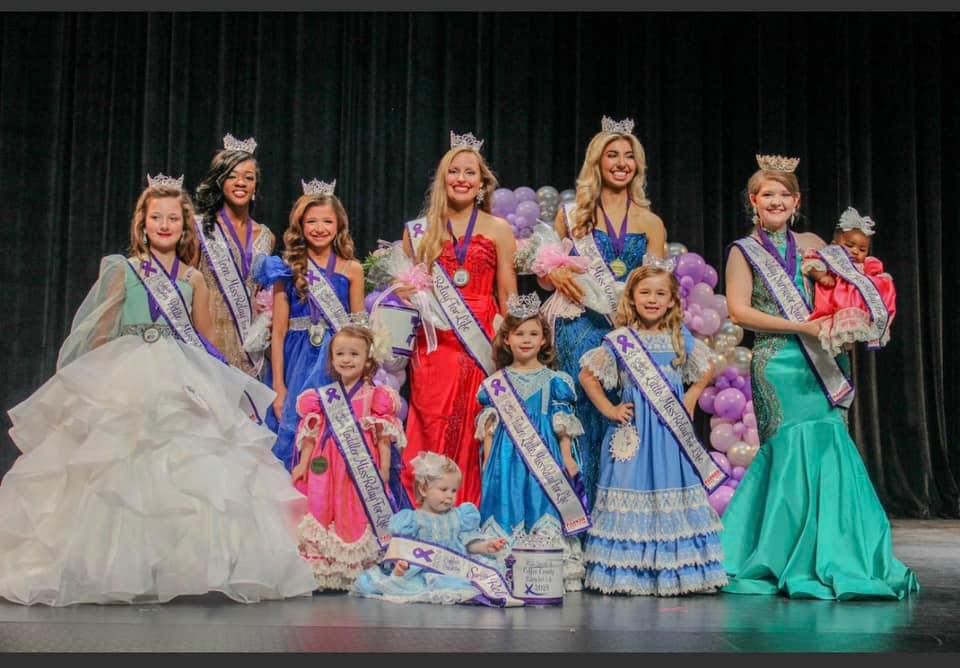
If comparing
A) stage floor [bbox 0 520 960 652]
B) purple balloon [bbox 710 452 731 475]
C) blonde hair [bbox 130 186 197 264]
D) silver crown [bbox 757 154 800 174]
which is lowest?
stage floor [bbox 0 520 960 652]

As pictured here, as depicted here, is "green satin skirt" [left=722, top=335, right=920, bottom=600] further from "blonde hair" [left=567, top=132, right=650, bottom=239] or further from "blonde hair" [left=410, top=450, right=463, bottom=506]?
"blonde hair" [left=410, top=450, right=463, bottom=506]

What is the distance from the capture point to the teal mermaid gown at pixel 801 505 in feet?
13.3

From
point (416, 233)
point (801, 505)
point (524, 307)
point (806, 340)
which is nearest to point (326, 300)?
point (416, 233)

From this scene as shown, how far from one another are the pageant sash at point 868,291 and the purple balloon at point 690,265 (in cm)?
234

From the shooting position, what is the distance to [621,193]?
4676 mm

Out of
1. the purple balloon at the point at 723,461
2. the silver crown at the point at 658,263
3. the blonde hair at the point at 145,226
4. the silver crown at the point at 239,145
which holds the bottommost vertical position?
the purple balloon at the point at 723,461

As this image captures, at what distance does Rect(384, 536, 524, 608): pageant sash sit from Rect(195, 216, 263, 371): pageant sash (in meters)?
1.32

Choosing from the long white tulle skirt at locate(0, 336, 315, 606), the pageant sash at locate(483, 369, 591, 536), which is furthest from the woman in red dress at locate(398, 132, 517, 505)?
the long white tulle skirt at locate(0, 336, 315, 606)

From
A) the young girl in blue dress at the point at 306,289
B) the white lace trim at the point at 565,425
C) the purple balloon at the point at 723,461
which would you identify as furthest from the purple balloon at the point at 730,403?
the young girl in blue dress at the point at 306,289

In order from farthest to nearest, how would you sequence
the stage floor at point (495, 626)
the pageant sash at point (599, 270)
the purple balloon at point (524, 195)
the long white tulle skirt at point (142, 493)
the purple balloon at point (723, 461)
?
1. the purple balloon at point (524, 195)
2. the purple balloon at point (723, 461)
3. the pageant sash at point (599, 270)
4. the long white tulle skirt at point (142, 493)
5. the stage floor at point (495, 626)

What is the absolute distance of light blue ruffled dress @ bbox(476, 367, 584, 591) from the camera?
4168 millimetres

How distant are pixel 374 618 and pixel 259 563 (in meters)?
0.47

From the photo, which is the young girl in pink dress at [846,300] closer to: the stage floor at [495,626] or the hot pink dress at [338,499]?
the stage floor at [495,626]

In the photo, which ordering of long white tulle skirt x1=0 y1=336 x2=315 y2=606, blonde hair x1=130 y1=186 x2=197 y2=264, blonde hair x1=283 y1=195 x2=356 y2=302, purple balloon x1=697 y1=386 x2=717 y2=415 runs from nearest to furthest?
long white tulle skirt x1=0 y1=336 x2=315 y2=606 < blonde hair x1=130 y1=186 x2=197 y2=264 < blonde hair x1=283 y1=195 x2=356 y2=302 < purple balloon x1=697 y1=386 x2=717 y2=415
